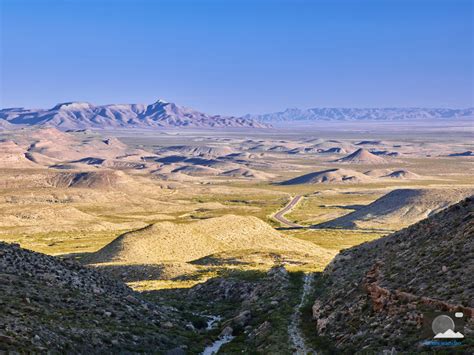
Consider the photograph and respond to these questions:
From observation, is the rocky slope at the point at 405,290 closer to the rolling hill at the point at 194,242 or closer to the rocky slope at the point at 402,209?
the rolling hill at the point at 194,242

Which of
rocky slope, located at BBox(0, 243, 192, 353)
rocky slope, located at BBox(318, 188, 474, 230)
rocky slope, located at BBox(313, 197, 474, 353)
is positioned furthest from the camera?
rocky slope, located at BBox(318, 188, 474, 230)

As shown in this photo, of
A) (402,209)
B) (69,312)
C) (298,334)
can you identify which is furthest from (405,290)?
(402,209)

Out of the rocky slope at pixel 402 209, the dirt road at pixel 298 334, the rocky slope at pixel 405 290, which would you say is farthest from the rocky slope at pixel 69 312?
the rocky slope at pixel 402 209

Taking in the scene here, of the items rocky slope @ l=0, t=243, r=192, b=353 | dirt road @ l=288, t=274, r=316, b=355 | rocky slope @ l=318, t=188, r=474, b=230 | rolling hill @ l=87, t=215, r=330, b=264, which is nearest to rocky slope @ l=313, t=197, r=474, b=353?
dirt road @ l=288, t=274, r=316, b=355

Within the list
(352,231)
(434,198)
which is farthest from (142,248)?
(434,198)

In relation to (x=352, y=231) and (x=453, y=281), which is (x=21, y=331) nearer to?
(x=453, y=281)

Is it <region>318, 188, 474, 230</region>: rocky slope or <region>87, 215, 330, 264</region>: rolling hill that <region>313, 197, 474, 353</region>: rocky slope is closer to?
<region>87, 215, 330, 264</region>: rolling hill
